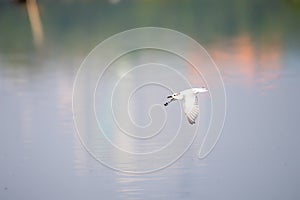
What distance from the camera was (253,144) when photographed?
6.70 metres

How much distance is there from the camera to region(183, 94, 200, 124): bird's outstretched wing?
614 centimetres

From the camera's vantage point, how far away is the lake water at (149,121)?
6.11m

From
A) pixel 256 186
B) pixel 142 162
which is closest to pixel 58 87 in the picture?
pixel 142 162

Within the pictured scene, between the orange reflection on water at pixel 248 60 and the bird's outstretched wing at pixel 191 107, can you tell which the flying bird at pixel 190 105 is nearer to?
the bird's outstretched wing at pixel 191 107

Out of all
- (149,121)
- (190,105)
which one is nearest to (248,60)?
(149,121)

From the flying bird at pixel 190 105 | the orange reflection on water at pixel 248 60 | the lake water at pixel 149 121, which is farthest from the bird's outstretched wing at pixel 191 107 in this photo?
the orange reflection on water at pixel 248 60

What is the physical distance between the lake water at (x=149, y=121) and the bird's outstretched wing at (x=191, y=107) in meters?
0.34

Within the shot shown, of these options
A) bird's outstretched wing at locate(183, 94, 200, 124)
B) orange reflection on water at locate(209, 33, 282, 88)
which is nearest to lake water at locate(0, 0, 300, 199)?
orange reflection on water at locate(209, 33, 282, 88)

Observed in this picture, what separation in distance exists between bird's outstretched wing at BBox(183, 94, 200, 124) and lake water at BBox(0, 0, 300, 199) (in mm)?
341

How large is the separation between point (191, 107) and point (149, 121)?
100 cm

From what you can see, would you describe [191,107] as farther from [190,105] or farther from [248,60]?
[248,60]

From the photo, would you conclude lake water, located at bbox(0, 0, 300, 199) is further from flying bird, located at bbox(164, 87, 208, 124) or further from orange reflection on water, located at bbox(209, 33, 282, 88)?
flying bird, located at bbox(164, 87, 208, 124)

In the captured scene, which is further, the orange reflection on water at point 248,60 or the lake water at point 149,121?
the orange reflection on water at point 248,60

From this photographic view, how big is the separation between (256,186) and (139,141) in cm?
106
